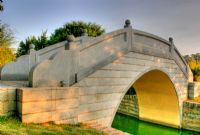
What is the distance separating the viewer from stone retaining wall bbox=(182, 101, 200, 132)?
500 inches

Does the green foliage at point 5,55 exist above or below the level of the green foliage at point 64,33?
below

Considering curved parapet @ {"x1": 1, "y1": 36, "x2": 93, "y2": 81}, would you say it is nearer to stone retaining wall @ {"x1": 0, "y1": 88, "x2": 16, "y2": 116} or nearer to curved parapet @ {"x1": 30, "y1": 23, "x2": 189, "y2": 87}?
curved parapet @ {"x1": 30, "y1": 23, "x2": 189, "y2": 87}

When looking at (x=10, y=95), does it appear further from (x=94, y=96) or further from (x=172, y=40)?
(x=172, y=40)

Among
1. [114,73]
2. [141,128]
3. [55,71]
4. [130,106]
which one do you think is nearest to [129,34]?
[114,73]

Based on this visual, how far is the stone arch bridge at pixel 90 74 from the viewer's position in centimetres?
514

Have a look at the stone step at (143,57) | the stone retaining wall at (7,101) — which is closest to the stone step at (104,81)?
the stone step at (143,57)

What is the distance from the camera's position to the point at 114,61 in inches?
303

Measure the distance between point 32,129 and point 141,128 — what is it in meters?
10.9

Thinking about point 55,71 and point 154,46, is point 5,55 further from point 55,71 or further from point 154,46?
point 55,71

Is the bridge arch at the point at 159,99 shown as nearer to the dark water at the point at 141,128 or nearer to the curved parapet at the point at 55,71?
the dark water at the point at 141,128

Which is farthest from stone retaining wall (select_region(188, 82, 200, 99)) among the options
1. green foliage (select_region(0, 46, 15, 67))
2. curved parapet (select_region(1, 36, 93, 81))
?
green foliage (select_region(0, 46, 15, 67))

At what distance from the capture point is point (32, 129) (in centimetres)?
438

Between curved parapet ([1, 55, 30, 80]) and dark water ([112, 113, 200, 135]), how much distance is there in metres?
7.07

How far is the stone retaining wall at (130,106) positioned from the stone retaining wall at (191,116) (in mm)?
3678
